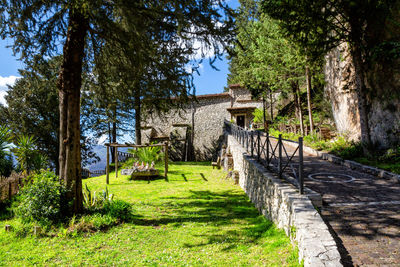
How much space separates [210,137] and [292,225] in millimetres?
20241

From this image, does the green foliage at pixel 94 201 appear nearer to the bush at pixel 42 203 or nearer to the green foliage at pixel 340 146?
the bush at pixel 42 203

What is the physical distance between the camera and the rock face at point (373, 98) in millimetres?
8820

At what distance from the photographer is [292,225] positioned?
366 centimetres

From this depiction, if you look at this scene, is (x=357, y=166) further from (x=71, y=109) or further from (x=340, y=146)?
(x=71, y=109)

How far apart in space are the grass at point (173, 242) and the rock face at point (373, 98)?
21.6 feet

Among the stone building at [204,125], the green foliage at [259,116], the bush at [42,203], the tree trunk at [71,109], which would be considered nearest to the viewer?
the bush at [42,203]

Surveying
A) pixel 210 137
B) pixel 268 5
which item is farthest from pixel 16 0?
pixel 210 137

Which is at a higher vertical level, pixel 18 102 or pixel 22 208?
pixel 18 102

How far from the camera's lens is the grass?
3770 mm

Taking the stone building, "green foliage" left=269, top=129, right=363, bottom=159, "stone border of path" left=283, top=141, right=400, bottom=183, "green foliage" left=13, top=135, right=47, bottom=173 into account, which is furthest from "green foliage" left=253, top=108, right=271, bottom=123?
"green foliage" left=13, top=135, right=47, bottom=173

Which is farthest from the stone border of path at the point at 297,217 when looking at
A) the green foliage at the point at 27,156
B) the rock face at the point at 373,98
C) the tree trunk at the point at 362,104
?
the green foliage at the point at 27,156

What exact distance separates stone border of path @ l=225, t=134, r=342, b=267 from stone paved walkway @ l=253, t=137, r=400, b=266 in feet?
0.83

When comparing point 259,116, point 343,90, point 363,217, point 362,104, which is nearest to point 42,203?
point 363,217

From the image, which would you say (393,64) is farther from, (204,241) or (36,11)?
(36,11)
